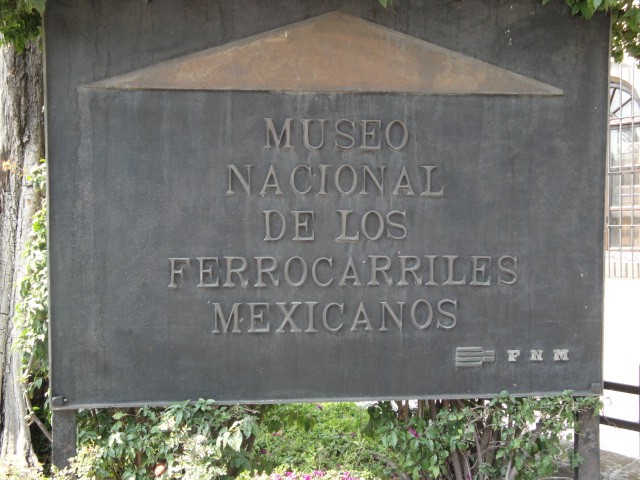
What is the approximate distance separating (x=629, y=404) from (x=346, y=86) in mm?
7169

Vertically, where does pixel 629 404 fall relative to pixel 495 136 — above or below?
below

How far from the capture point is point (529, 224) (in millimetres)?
4004

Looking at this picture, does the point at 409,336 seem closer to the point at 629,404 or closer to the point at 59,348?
the point at 59,348

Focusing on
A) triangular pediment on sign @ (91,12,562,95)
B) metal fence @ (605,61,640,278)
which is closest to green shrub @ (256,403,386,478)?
triangular pediment on sign @ (91,12,562,95)

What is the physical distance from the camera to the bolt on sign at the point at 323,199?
378 centimetres

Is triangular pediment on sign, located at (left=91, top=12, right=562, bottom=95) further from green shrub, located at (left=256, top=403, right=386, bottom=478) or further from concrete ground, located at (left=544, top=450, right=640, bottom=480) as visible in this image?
concrete ground, located at (left=544, top=450, right=640, bottom=480)

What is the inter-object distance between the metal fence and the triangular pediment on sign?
25.9 meters

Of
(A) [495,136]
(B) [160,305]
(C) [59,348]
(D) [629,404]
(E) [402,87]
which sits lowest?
(D) [629,404]

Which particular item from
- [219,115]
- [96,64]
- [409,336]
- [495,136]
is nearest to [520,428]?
[409,336]

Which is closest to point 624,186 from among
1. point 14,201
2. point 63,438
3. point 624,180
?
point 624,180

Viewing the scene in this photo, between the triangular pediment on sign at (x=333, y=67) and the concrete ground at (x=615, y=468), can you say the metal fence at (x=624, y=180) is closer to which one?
the concrete ground at (x=615, y=468)

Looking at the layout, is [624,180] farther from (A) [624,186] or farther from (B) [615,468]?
(B) [615,468]

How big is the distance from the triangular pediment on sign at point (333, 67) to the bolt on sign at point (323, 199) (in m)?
0.01

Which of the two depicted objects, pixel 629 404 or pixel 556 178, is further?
pixel 629 404
